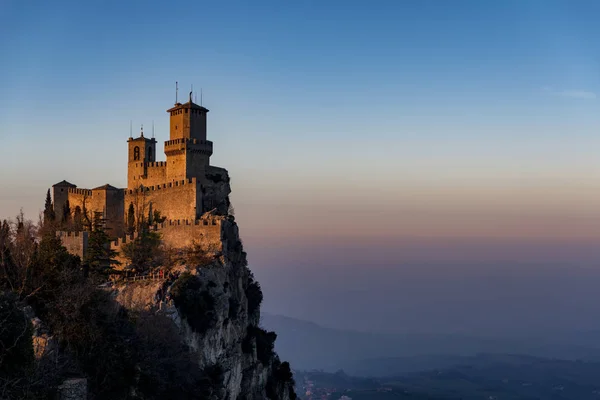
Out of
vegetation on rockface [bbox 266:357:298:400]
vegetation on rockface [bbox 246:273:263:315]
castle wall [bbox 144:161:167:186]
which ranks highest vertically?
castle wall [bbox 144:161:167:186]

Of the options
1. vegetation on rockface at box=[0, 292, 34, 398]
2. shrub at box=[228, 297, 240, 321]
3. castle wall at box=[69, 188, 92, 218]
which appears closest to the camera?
vegetation on rockface at box=[0, 292, 34, 398]

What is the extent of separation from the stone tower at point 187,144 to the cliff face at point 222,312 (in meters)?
8.06

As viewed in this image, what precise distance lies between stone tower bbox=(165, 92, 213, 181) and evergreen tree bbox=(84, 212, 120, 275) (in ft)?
31.7

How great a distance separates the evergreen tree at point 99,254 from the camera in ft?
157

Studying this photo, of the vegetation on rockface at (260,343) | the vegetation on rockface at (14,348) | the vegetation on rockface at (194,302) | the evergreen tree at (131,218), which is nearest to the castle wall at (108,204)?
the evergreen tree at (131,218)

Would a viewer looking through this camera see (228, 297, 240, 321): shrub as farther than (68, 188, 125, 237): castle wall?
No

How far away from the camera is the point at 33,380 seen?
23.4 metres

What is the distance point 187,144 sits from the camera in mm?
57031

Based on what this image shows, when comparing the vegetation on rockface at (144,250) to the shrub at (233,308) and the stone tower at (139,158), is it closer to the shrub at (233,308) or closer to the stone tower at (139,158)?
the shrub at (233,308)

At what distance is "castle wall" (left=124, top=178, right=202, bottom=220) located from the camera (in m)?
53.7

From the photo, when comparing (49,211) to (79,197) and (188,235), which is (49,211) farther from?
(188,235)

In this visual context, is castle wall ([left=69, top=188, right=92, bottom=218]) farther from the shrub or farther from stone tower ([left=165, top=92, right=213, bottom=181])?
the shrub

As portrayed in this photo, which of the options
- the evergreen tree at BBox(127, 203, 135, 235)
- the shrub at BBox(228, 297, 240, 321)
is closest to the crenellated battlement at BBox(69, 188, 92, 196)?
the evergreen tree at BBox(127, 203, 135, 235)

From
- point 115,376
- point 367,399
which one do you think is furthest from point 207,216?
point 367,399
